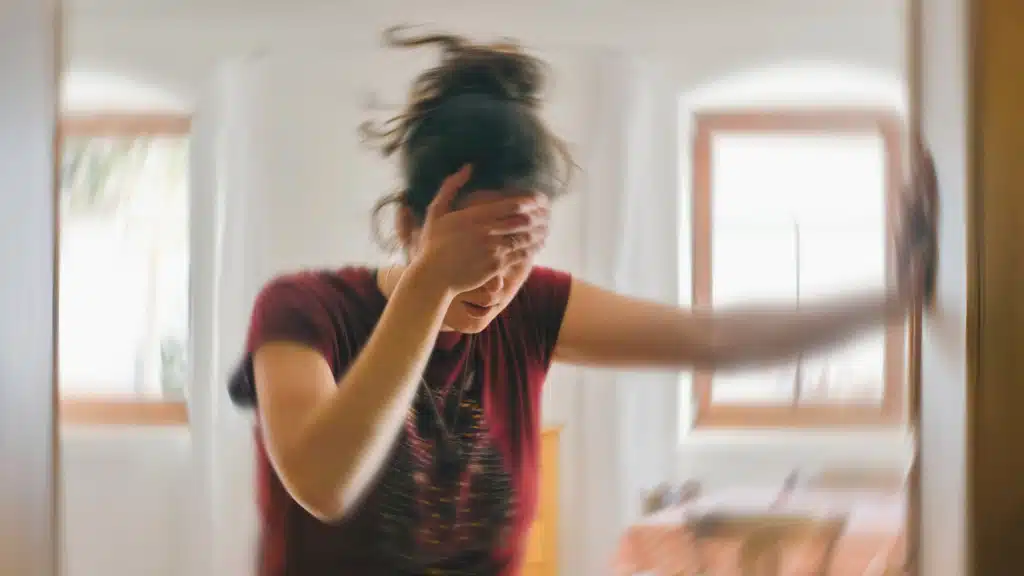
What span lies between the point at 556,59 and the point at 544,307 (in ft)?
0.76

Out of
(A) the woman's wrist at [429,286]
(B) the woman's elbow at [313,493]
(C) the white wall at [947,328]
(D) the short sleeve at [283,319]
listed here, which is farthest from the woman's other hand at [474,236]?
(C) the white wall at [947,328]

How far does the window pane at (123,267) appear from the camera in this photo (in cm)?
78

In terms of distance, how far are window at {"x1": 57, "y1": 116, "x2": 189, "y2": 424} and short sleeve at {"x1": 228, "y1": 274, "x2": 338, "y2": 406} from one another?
7cm

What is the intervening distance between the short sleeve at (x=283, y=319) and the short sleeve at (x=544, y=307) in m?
0.19

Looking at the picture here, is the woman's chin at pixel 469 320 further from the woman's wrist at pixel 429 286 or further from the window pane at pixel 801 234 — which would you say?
the window pane at pixel 801 234

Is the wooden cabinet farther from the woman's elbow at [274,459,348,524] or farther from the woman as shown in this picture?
the woman's elbow at [274,459,348,524]

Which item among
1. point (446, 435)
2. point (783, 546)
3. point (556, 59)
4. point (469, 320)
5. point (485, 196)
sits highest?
point (556, 59)

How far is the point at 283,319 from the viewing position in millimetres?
761

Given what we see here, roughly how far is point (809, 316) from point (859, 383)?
8 cm

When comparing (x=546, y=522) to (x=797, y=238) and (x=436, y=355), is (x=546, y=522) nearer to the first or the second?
(x=436, y=355)

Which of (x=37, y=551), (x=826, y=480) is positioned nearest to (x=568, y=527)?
(x=826, y=480)

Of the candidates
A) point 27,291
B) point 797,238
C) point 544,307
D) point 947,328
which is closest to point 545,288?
point 544,307

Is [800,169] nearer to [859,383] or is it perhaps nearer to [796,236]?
[796,236]

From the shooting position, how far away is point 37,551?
0.80m
